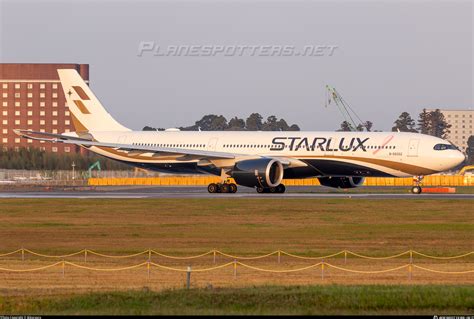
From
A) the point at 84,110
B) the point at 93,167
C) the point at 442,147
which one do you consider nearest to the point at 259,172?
the point at 442,147

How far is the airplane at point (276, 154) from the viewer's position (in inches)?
2537

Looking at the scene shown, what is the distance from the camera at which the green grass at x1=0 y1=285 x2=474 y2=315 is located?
22188 millimetres

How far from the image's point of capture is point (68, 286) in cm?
2733

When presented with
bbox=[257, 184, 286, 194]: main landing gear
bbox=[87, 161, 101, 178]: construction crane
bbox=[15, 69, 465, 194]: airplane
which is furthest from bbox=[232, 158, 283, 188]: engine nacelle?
bbox=[87, 161, 101, 178]: construction crane

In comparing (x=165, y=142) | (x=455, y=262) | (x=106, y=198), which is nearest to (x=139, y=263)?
(x=455, y=262)

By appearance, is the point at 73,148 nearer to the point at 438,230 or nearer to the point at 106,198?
the point at 106,198

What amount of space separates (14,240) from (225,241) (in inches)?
359

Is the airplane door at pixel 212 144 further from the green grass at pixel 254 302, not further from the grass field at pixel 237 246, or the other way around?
the green grass at pixel 254 302

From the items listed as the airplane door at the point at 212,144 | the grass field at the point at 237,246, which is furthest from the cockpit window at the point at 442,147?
the airplane door at the point at 212,144

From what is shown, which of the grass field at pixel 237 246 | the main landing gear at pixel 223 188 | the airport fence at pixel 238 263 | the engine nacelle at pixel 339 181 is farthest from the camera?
the engine nacelle at pixel 339 181

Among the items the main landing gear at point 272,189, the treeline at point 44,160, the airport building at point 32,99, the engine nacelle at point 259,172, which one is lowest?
the main landing gear at point 272,189

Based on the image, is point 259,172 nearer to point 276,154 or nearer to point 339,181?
point 276,154

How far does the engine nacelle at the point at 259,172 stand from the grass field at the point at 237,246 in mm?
4939

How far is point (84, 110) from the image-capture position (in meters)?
76.4
